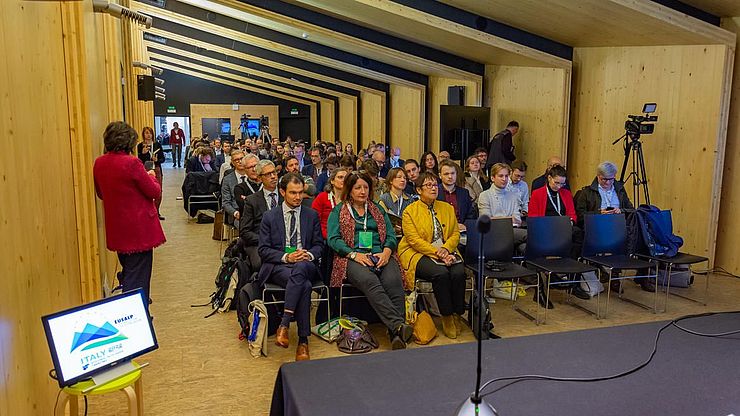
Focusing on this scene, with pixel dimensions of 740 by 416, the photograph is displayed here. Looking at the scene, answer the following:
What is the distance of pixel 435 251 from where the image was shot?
438 centimetres

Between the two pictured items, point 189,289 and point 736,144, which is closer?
point 189,289

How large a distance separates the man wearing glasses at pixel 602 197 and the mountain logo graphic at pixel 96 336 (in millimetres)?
4463

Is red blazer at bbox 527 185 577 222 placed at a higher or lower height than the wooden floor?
higher

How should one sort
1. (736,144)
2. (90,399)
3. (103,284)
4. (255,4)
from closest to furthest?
1. (90,399)
2. (103,284)
3. (736,144)
4. (255,4)

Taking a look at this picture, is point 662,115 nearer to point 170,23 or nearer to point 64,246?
point 64,246

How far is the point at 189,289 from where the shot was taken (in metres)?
5.55

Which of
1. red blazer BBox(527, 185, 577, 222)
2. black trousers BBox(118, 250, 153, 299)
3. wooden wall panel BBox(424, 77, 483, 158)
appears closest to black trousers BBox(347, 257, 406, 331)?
black trousers BBox(118, 250, 153, 299)

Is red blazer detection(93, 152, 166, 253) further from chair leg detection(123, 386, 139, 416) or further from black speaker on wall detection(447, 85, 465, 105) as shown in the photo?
black speaker on wall detection(447, 85, 465, 105)

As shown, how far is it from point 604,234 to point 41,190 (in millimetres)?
4416

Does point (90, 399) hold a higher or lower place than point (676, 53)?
lower

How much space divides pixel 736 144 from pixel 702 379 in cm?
508

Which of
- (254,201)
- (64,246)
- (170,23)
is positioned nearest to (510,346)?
(64,246)

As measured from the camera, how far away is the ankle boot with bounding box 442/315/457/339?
171 inches

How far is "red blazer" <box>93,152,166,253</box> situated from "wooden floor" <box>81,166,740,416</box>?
0.79 metres
